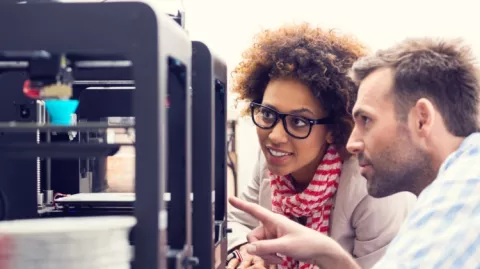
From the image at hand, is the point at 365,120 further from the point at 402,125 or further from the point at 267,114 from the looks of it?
the point at 267,114

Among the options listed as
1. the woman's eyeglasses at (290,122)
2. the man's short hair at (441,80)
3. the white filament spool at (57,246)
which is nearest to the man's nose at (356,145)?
the man's short hair at (441,80)

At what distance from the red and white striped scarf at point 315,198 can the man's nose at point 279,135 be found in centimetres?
15

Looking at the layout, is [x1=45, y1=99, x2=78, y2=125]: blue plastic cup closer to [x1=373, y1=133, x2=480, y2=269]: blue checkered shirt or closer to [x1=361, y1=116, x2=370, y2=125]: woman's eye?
[x1=373, y1=133, x2=480, y2=269]: blue checkered shirt

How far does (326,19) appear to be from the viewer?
2.94 m

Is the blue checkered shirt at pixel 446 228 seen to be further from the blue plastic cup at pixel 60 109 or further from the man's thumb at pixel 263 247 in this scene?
the blue plastic cup at pixel 60 109

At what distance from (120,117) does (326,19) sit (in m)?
2.03

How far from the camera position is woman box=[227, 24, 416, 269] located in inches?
60.9

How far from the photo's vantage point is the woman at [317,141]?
1546 mm

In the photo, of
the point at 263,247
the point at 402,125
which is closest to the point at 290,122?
the point at 402,125

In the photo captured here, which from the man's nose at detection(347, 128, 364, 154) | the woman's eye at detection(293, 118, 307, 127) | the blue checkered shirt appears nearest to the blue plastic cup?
the blue checkered shirt

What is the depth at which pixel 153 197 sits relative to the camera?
0.59 m

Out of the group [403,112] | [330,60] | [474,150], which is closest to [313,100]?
[330,60]

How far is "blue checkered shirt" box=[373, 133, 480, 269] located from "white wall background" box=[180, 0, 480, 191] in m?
1.91

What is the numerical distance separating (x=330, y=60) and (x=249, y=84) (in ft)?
0.94
